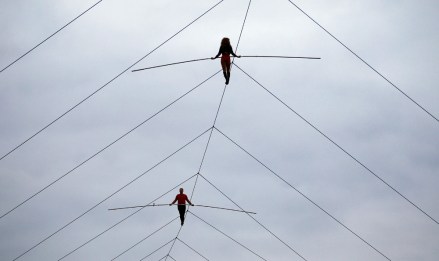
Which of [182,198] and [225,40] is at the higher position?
[225,40]

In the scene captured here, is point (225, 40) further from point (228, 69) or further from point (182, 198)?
point (182, 198)

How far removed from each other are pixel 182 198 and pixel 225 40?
15.5ft

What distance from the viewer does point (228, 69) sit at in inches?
406

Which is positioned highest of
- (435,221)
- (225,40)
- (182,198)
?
(225,40)

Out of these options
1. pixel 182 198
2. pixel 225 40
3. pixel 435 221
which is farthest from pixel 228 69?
pixel 435 221

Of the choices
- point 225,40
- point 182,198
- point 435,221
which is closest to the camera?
point 225,40

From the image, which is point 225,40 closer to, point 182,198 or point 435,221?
point 182,198

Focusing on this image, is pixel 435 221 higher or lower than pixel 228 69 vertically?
lower

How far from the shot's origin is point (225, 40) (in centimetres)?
1015

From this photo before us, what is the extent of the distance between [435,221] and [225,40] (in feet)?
19.4

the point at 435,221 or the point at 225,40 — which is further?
the point at 435,221

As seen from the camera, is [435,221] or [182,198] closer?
[435,221]

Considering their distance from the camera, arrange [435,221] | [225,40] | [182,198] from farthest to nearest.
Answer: [182,198]
[435,221]
[225,40]

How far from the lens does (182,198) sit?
13117 millimetres
